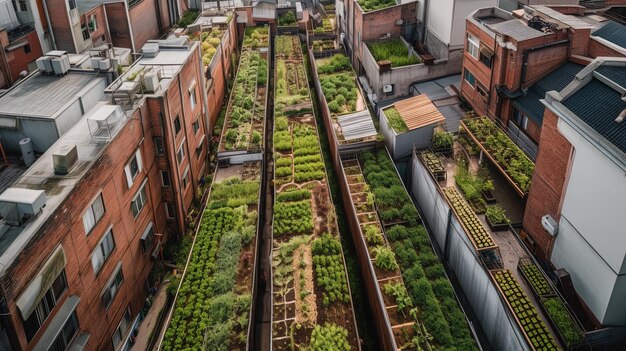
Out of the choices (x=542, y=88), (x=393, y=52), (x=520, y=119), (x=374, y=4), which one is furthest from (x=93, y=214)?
(x=374, y=4)

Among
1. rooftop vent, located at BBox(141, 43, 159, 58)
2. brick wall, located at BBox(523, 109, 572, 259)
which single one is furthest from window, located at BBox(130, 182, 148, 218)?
brick wall, located at BBox(523, 109, 572, 259)

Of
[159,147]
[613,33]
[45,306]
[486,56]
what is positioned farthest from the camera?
[486,56]

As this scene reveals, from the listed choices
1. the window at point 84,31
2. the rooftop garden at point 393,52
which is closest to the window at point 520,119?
the rooftop garden at point 393,52

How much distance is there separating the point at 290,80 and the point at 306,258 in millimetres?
23498

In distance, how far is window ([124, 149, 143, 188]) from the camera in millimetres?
24492

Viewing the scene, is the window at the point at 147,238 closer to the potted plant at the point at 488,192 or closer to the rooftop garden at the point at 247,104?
the rooftop garden at the point at 247,104

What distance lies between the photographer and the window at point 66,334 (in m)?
18.8

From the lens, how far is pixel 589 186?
1922 centimetres

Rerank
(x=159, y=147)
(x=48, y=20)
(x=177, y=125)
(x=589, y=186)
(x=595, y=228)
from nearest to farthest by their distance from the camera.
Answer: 1. (x=595, y=228)
2. (x=589, y=186)
3. (x=159, y=147)
4. (x=177, y=125)
5. (x=48, y=20)

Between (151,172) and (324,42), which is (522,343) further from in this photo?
(324,42)

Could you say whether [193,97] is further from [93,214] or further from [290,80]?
[290,80]

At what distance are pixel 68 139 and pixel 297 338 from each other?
44.5ft

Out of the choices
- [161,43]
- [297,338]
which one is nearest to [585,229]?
[297,338]

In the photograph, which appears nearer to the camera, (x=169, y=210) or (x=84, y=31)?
(x=169, y=210)
